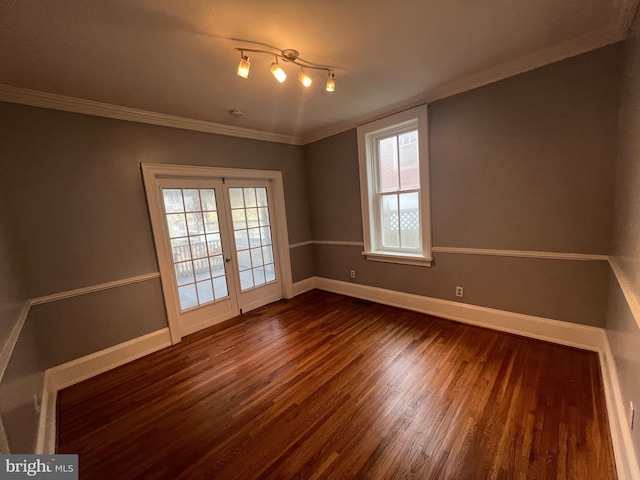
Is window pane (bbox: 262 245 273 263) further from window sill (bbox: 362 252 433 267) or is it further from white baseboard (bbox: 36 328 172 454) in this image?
white baseboard (bbox: 36 328 172 454)

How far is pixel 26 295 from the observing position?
7.00 feet

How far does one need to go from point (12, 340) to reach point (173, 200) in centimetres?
186

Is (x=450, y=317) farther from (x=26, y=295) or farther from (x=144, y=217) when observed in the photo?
(x=26, y=295)

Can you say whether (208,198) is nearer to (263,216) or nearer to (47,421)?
(263,216)

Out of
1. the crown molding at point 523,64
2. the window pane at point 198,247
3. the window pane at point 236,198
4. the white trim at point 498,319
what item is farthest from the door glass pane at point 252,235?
the crown molding at point 523,64

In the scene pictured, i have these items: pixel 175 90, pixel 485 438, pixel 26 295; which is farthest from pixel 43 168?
pixel 485 438

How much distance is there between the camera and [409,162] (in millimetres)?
3252

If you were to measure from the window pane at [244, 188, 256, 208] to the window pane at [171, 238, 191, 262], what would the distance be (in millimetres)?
1004

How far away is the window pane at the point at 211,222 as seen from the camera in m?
3.31

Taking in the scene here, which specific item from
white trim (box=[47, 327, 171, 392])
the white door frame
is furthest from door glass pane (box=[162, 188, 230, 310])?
white trim (box=[47, 327, 171, 392])

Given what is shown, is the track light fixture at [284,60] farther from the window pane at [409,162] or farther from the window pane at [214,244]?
the window pane at [214,244]

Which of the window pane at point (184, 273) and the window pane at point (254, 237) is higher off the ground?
the window pane at point (254, 237)

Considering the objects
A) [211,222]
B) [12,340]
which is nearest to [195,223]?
[211,222]

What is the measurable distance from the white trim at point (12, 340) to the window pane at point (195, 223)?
1.52 metres
